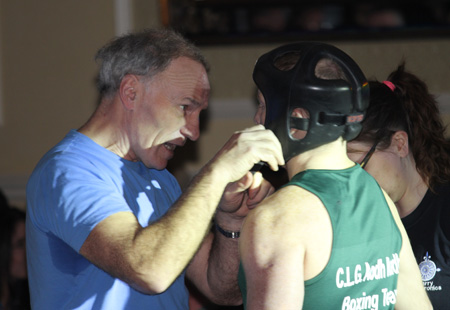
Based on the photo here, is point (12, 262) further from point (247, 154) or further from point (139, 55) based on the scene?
point (247, 154)

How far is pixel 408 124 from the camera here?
201 centimetres

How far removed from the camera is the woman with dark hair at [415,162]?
6.36 feet

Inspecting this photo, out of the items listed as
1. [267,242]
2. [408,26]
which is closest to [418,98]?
[267,242]

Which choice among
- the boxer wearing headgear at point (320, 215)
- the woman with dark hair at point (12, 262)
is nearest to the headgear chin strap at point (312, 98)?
the boxer wearing headgear at point (320, 215)

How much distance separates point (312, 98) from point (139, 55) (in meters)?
0.68

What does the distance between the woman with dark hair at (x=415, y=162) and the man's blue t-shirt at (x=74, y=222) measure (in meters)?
0.78

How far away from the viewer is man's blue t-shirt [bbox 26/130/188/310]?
1.54 meters

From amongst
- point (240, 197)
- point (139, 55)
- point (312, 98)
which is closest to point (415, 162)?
point (240, 197)

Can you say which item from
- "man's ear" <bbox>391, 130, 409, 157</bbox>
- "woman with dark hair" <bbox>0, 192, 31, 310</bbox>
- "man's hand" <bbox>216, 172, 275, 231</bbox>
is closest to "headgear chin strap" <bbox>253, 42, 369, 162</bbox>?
"man's hand" <bbox>216, 172, 275, 231</bbox>

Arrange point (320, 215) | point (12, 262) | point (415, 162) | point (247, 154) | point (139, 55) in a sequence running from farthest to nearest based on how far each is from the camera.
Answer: point (12, 262) → point (415, 162) → point (139, 55) → point (247, 154) → point (320, 215)

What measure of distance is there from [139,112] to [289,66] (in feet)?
1.96

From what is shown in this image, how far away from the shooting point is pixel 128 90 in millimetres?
1867

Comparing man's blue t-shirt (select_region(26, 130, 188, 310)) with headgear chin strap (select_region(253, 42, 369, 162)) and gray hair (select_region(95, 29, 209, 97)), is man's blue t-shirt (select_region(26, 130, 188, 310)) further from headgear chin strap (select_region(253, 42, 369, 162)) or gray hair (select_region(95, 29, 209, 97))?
headgear chin strap (select_region(253, 42, 369, 162))

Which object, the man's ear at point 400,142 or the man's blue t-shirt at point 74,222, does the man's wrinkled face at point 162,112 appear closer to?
the man's blue t-shirt at point 74,222
